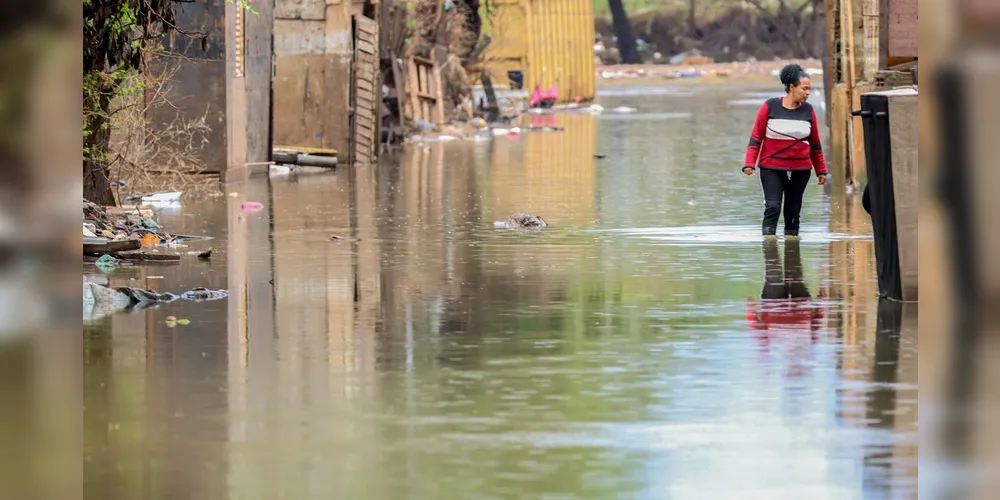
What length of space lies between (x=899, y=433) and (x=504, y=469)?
5.68 feet

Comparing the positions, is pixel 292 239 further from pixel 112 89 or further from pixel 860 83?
pixel 860 83

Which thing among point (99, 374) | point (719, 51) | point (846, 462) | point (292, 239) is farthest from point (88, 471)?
point (719, 51)

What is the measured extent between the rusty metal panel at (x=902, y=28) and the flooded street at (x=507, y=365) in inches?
118

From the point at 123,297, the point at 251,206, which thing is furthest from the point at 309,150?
the point at 123,297

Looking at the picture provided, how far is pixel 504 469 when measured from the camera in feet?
25.8

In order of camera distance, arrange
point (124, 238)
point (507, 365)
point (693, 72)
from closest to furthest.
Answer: point (507, 365) < point (124, 238) < point (693, 72)

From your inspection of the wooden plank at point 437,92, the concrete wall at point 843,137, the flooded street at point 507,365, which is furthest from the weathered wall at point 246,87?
the wooden plank at point 437,92

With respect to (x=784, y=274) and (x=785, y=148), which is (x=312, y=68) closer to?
(x=785, y=148)

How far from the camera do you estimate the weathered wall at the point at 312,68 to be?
27422 mm

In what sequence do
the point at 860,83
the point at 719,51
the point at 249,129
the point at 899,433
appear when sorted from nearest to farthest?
the point at 899,433 → the point at 860,83 → the point at 249,129 → the point at 719,51

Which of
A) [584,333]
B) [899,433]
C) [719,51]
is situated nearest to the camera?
[899,433]

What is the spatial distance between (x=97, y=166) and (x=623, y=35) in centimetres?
7161

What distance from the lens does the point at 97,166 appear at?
17.8m

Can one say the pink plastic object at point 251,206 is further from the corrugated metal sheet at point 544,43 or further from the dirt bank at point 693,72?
the dirt bank at point 693,72
